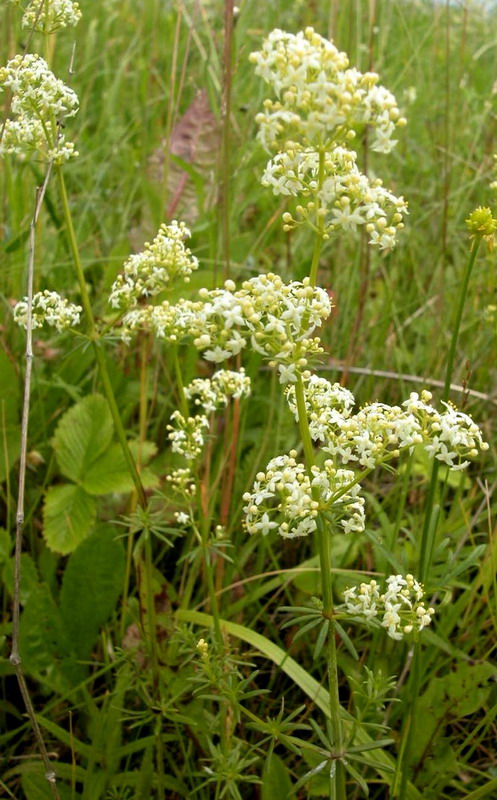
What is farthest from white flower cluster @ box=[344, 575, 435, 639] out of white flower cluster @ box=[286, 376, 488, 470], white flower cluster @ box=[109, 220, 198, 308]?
white flower cluster @ box=[109, 220, 198, 308]

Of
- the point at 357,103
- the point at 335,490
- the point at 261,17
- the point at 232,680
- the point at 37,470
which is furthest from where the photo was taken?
the point at 261,17

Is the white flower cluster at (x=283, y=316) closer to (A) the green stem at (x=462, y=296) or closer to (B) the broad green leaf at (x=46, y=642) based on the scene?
(A) the green stem at (x=462, y=296)

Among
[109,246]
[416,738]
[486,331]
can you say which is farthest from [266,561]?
[109,246]

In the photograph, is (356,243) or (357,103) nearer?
(357,103)

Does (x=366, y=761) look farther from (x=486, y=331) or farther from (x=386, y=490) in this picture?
(x=486, y=331)

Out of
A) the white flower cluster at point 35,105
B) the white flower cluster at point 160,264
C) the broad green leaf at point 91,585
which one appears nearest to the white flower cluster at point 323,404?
the white flower cluster at point 160,264

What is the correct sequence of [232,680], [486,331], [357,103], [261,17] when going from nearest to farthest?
[357,103] < [232,680] < [486,331] < [261,17]
